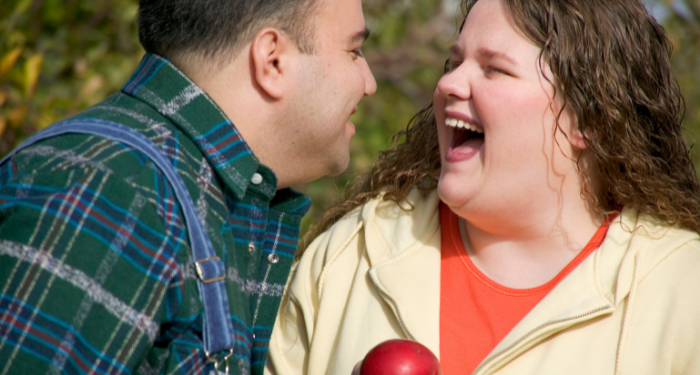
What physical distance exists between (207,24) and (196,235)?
24.6 inches

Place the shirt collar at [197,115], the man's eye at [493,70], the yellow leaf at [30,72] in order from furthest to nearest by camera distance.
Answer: the yellow leaf at [30,72] → the man's eye at [493,70] → the shirt collar at [197,115]

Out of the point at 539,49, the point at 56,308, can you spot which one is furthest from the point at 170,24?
the point at 539,49

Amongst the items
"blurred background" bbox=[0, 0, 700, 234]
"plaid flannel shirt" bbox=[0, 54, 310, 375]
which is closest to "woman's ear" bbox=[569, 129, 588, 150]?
"blurred background" bbox=[0, 0, 700, 234]

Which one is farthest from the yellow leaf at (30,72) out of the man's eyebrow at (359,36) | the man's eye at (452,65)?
→ the man's eye at (452,65)

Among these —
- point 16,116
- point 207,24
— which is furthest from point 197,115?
point 16,116

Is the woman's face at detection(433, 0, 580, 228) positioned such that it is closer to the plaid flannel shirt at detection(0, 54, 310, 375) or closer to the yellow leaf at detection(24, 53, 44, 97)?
the plaid flannel shirt at detection(0, 54, 310, 375)

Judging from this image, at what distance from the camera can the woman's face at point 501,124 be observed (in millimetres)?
2182

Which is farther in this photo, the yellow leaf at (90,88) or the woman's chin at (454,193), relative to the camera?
the yellow leaf at (90,88)

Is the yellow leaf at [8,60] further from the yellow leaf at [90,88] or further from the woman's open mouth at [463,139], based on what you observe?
the woman's open mouth at [463,139]

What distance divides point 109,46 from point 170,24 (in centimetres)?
201

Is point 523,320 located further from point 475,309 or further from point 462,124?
point 462,124

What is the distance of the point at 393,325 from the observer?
2244mm

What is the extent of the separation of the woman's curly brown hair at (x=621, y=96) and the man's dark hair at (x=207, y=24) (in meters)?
0.77

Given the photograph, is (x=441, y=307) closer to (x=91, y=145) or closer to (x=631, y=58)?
(x=631, y=58)
